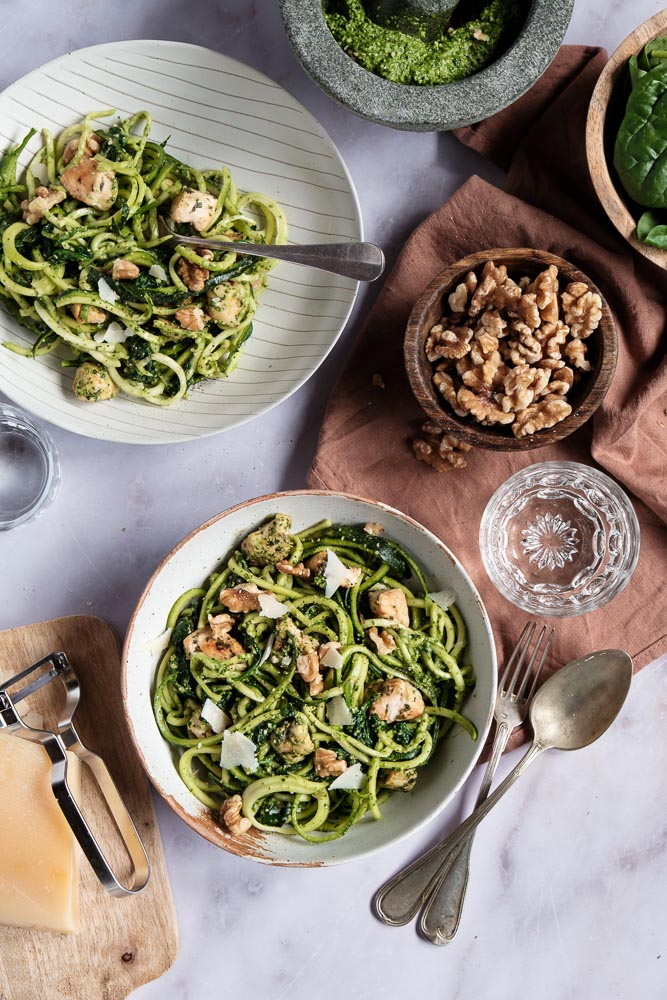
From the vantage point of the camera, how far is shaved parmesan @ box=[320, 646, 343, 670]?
2.04 metres

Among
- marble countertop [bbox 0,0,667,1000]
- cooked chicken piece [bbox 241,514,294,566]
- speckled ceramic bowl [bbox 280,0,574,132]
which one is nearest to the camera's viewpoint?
speckled ceramic bowl [bbox 280,0,574,132]

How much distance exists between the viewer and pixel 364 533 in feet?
7.06

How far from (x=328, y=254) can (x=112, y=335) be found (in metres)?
0.59

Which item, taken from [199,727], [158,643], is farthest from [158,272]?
[199,727]

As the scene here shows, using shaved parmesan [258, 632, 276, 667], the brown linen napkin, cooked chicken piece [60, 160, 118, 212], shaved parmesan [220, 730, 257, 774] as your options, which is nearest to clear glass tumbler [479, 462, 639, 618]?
the brown linen napkin

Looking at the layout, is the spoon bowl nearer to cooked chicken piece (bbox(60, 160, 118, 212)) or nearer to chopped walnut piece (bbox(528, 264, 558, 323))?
chopped walnut piece (bbox(528, 264, 558, 323))

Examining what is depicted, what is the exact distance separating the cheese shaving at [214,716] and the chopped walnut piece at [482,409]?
962mm

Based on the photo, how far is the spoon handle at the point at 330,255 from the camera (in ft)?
6.62

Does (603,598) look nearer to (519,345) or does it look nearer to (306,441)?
(519,345)

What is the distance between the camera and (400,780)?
2.06 metres

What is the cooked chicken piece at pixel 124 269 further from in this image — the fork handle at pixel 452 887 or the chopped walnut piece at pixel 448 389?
the fork handle at pixel 452 887

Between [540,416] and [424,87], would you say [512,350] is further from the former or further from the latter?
[424,87]

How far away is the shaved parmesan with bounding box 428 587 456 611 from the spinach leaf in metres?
1.06

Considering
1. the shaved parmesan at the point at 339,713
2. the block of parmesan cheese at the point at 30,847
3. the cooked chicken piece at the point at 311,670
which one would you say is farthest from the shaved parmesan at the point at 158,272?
the block of parmesan cheese at the point at 30,847
